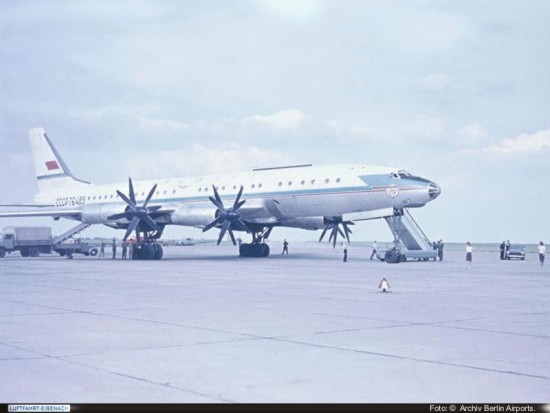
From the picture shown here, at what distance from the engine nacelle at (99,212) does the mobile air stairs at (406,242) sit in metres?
14.8

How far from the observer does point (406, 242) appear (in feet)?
130

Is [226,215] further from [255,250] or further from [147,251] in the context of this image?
[255,250]

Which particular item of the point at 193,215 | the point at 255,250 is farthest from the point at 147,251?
the point at 255,250

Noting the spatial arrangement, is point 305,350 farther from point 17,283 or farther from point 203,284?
point 17,283

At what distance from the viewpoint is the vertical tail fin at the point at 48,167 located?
49.1 metres

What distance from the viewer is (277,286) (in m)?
18.8

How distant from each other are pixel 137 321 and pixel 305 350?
12.5 ft

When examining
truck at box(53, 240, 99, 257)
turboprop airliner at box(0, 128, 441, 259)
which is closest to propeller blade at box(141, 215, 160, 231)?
turboprop airliner at box(0, 128, 441, 259)

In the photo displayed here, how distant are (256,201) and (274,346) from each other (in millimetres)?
28417

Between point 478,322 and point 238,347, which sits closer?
point 238,347

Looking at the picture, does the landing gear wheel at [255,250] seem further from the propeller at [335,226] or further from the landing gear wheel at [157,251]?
the landing gear wheel at [157,251]

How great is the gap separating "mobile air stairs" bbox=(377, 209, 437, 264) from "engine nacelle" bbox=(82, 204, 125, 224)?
48.6 ft

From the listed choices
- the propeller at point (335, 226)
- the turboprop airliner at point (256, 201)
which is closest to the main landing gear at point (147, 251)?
the turboprop airliner at point (256, 201)

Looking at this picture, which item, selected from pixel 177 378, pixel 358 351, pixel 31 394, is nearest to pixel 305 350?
pixel 358 351
